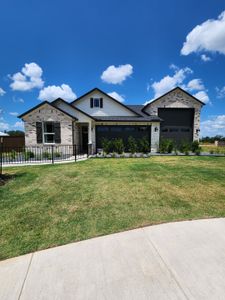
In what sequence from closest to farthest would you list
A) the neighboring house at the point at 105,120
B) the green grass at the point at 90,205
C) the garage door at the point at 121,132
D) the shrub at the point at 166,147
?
the green grass at the point at 90,205, the neighboring house at the point at 105,120, the shrub at the point at 166,147, the garage door at the point at 121,132

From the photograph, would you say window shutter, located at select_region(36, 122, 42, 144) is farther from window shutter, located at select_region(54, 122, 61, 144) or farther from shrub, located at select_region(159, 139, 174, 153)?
shrub, located at select_region(159, 139, 174, 153)

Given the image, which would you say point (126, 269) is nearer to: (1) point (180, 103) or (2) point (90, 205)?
(2) point (90, 205)

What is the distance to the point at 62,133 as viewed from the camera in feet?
46.1

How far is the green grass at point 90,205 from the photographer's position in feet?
9.75

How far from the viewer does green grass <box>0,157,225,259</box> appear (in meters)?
2.97

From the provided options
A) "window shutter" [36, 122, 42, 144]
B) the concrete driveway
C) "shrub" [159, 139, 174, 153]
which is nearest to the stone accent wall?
"window shutter" [36, 122, 42, 144]

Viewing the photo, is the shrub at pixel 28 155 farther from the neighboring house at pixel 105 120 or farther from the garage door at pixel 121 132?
the garage door at pixel 121 132

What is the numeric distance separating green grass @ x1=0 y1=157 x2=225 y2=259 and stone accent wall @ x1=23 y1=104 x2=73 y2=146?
25.4 ft

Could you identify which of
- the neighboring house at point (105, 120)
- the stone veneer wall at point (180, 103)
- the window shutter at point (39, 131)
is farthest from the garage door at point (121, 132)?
Answer: the window shutter at point (39, 131)

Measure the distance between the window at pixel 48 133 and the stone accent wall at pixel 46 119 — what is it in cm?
47

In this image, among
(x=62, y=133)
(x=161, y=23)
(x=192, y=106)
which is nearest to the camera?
(x=161, y=23)

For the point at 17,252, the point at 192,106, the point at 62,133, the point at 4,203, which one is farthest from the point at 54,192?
the point at 192,106

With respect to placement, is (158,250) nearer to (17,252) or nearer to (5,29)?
(17,252)

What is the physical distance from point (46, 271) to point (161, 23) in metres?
14.0
